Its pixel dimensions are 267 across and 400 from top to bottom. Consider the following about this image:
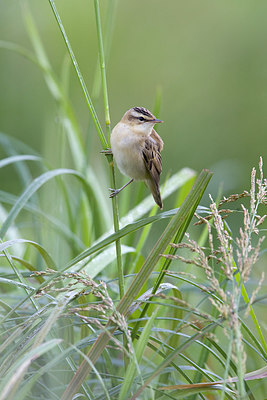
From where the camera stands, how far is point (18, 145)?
3.18m

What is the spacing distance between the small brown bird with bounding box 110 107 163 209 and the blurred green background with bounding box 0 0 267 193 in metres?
2.51

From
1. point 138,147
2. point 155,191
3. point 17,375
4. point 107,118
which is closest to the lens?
point 17,375

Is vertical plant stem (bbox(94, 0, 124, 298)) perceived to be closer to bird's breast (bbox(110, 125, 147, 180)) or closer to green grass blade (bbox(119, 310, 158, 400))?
green grass blade (bbox(119, 310, 158, 400))

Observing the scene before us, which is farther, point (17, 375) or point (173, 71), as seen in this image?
point (173, 71)

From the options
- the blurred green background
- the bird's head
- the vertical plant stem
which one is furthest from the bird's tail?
the blurred green background

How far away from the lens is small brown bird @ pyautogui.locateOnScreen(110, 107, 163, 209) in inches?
98.0

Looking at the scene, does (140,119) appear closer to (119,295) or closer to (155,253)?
(119,295)

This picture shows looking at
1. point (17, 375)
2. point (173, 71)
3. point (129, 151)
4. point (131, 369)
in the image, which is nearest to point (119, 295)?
point (129, 151)

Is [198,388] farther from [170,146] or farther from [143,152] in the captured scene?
[170,146]

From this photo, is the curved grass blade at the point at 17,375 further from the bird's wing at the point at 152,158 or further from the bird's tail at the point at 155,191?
the bird's wing at the point at 152,158

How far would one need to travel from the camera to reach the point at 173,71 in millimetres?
7051

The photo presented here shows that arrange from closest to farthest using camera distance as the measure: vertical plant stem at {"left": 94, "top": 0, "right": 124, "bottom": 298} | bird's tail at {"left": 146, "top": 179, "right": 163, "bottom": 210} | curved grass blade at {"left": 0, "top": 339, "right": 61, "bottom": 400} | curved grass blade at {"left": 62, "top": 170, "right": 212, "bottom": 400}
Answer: curved grass blade at {"left": 0, "top": 339, "right": 61, "bottom": 400}
curved grass blade at {"left": 62, "top": 170, "right": 212, "bottom": 400}
vertical plant stem at {"left": 94, "top": 0, "right": 124, "bottom": 298}
bird's tail at {"left": 146, "top": 179, "right": 163, "bottom": 210}

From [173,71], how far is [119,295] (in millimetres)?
5389

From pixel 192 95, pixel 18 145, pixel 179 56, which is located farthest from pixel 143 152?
pixel 179 56
